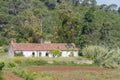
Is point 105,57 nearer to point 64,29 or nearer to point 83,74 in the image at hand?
point 83,74

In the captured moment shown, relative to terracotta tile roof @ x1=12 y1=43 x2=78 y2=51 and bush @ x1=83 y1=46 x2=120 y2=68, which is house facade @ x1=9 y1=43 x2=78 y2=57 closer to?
terracotta tile roof @ x1=12 y1=43 x2=78 y2=51

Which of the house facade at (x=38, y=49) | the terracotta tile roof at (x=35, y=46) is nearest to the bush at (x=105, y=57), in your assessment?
the house facade at (x=38, y=49)

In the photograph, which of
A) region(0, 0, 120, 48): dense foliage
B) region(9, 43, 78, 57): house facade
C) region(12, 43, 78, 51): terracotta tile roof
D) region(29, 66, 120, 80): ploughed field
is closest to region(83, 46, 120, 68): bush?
region(9, 43, 78, 57): house facade

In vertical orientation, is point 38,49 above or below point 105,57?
below

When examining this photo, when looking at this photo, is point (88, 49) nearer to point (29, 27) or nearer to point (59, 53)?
point (59, 53)

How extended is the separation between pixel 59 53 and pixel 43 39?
44.9ft

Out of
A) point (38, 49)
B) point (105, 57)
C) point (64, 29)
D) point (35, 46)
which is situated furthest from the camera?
point (64, 29)

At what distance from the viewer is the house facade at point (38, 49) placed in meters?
54.8

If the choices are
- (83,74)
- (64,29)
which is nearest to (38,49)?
(64,29)

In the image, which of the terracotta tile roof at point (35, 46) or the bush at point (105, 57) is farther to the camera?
the terracotta tile roof at point (35, 46)

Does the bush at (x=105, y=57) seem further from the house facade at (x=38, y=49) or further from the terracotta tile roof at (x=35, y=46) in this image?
the terracotta tile roof at (x=35, y=46)

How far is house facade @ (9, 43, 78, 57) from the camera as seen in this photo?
54750mm

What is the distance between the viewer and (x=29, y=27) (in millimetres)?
65750

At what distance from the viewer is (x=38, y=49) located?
55875mm
